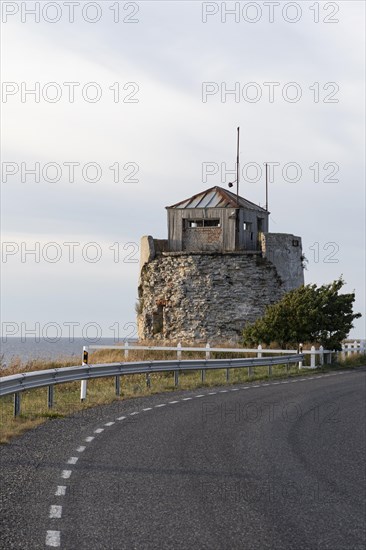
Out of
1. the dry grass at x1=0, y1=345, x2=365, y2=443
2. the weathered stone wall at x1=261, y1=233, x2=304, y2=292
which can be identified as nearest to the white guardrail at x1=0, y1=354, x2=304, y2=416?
the dry grass at x1=0, y1=345, x2=365, y2=443

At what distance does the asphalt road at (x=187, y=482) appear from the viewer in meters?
8.17

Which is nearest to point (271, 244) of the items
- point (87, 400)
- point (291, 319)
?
point (291, 319)

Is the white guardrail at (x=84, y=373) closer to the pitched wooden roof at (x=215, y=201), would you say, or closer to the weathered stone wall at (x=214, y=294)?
the weathered stone wall at (x=214, y=294)

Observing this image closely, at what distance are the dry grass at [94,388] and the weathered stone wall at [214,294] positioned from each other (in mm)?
7985

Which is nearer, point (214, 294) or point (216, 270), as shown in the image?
point (214, 294)

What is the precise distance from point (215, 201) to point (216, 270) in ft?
14.2

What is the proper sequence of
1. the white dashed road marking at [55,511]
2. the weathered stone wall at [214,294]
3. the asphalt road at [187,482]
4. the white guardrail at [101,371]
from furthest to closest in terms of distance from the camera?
the weathered stone wall at [214,294] < the white guardrail at [101,371] < the white dashed road marking at [55,511] < the asphalt road at [187,482]

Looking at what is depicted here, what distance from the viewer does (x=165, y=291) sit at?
193 feet

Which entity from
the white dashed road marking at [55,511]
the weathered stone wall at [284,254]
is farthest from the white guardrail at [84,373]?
the weathered stone wall at [284,254]

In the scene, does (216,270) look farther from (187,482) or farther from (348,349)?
(187,482)

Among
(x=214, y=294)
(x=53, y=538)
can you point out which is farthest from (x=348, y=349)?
(x=53, y=538)

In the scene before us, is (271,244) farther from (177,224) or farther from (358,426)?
(358,426)

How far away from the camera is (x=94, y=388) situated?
28.3 meters

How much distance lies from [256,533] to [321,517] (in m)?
1.10
